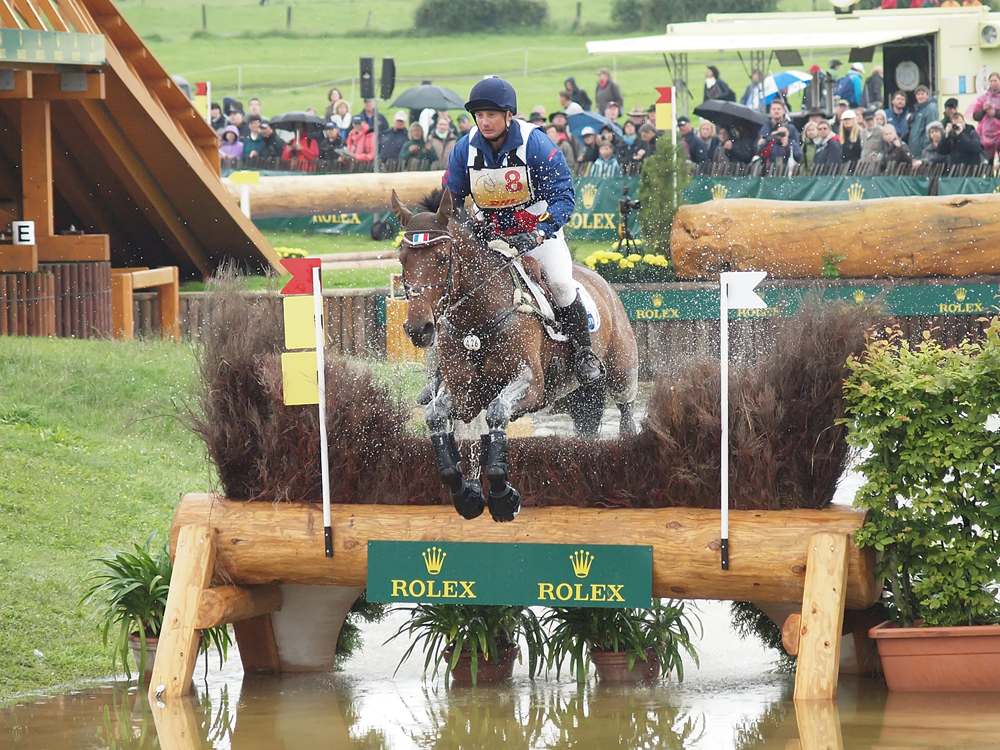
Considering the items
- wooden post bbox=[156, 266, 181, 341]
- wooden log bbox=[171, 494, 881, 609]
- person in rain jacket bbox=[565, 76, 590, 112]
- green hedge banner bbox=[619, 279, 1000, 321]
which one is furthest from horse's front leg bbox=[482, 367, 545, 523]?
person in rain jacket bbox=[565, 76, 590, 112]

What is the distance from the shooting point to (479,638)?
573 cm

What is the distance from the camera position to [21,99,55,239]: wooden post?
11969 mm

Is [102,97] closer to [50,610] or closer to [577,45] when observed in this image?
[50,610]

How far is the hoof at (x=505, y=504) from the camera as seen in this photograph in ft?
17.4

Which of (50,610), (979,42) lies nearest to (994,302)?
(979,42)

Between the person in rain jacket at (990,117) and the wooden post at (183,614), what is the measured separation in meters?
12.8

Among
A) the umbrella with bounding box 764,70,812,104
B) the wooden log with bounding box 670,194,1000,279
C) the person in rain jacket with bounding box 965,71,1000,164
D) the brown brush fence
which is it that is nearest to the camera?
the brown brush fence

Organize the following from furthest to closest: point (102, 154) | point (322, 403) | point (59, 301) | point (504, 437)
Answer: point (102, 154), point (59, 301), point (322, 403), point (504, 437)

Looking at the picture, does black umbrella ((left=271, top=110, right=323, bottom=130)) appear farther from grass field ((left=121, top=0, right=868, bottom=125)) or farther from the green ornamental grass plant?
the green ornamental grass plant

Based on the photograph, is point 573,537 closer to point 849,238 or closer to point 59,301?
point 59,301

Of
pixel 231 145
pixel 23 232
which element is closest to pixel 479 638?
pixel 23 232

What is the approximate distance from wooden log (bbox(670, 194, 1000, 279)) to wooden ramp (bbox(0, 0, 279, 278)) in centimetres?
456

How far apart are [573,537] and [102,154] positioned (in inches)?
357

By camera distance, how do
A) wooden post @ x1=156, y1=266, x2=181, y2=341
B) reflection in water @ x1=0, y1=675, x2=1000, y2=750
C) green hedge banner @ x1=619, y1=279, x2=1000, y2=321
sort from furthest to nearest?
wooden post @ x1=156, y1=266, x2=181, y2=341, green hedge banner @ x1=619, y1=279, x2=1000, y2=321, reflection in water @ x1=0, y1=675, x2=1000, y2=750
